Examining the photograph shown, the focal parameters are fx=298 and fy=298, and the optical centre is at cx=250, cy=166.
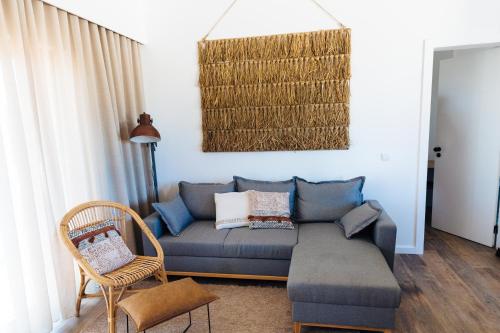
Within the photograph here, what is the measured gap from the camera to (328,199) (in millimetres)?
2936

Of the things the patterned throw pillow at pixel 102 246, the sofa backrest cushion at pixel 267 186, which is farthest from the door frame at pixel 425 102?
the patterned throw pillow at pixel 102 246

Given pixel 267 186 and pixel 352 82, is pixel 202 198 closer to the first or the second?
pixel 267 186

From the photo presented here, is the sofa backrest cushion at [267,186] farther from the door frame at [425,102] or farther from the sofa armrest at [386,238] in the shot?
the door frame at [425,102]

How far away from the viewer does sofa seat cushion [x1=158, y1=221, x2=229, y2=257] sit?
2.63 meters

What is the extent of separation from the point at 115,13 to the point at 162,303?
262 cm

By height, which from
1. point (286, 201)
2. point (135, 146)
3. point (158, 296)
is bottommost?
point (158, 296)

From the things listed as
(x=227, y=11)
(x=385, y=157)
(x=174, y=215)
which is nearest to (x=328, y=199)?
(x=385, y=157)

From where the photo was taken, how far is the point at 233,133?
3311 mm

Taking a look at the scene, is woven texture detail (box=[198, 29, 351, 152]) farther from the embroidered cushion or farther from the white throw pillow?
the embroidered cushion

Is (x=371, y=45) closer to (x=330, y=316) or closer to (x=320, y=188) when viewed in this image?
(x=320, y=188)

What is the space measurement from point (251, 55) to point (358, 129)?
1360 mm

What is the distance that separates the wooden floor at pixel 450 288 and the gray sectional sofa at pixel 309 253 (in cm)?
36

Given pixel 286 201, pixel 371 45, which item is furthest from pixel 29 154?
pixel 371 45

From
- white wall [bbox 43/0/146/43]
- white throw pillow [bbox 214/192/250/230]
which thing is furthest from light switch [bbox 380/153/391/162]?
white wall [bbox 43/0/146/43]
